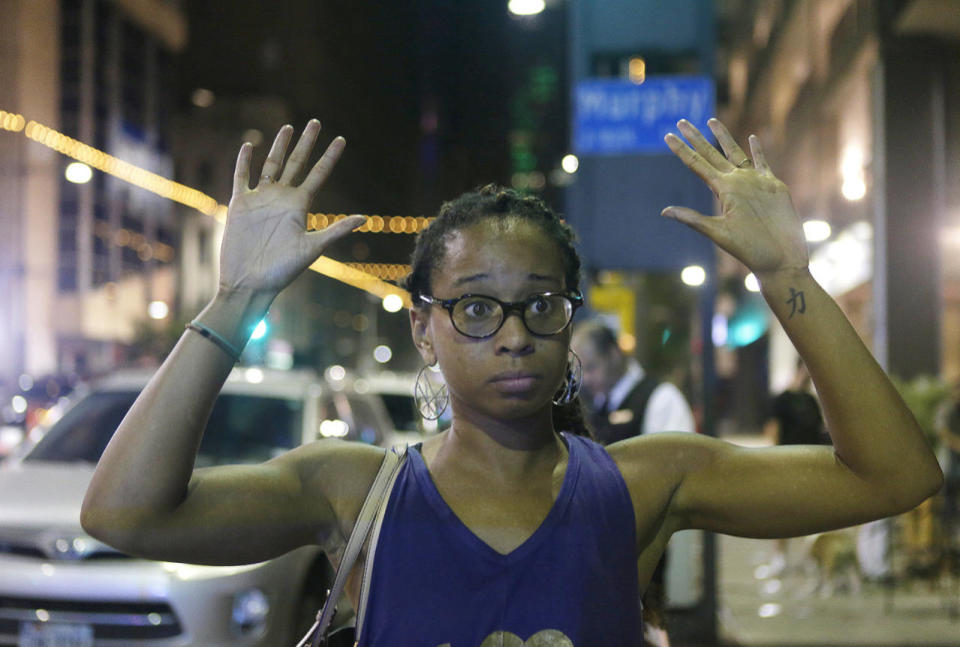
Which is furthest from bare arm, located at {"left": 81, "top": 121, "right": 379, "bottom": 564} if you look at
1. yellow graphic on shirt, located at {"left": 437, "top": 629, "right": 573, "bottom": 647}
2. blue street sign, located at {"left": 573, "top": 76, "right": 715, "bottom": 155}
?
blue street sign, located at {"left": 573, "top": 76, "right": 715, "bottom": 155}

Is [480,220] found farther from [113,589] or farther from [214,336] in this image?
[113,589]

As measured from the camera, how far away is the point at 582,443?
6.80 feet

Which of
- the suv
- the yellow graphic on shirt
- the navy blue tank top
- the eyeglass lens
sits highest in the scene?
the eyeglass lens

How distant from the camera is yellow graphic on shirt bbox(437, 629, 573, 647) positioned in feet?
5.81

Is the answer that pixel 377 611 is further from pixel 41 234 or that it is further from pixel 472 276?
pixel 41 234

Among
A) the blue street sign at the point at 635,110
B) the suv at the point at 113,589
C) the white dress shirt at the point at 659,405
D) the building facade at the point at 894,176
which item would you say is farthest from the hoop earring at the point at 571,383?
the building facade at the point at 894,176

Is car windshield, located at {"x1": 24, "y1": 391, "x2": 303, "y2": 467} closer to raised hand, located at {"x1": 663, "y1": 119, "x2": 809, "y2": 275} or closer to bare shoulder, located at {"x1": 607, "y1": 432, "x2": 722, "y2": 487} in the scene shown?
bare shoulder, located at {"x1": 607, "y1": 432, "x2": 722, "y2": 487}

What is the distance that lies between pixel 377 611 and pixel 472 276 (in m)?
0.62

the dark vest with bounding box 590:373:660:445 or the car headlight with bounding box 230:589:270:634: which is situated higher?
the dark vest with bounding box 590:373:660:445

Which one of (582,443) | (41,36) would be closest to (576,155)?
(582,443)

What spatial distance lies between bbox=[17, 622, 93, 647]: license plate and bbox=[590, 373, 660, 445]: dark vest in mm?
3054

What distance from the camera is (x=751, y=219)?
6.10 feet

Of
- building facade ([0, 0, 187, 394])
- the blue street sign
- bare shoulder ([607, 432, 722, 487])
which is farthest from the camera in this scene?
building facade ([0, 0, 187, 394])

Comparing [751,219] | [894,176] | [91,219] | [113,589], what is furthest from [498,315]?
[91,219]
